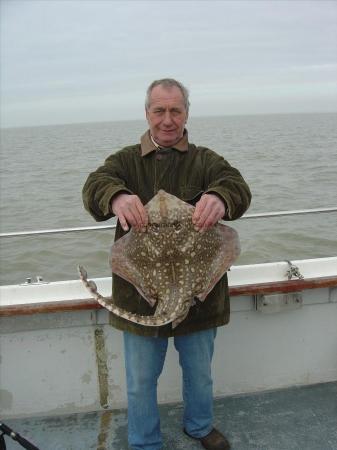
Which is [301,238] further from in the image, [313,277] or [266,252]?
[313,277]

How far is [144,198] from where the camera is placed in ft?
8.63

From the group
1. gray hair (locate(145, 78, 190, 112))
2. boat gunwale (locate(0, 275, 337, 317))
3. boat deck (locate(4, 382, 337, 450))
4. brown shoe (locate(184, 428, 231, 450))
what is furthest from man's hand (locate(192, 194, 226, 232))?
boat deck (locate(4, 382, 337, 450))

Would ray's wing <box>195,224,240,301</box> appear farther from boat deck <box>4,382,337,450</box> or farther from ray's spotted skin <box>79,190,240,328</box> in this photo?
boat deck <box>4,382,337,450</box>

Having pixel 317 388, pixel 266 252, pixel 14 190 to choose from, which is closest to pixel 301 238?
pixel 266 252

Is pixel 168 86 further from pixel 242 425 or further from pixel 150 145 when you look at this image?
pixel 242 425

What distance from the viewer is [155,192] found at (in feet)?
8.61

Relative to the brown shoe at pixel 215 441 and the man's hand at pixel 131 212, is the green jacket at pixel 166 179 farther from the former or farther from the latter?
the brown shoe at pixel 215 441

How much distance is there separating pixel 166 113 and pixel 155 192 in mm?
439

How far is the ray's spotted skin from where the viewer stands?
2.28 m

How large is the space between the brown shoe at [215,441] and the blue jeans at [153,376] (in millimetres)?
239

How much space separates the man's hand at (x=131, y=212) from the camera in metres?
2.23

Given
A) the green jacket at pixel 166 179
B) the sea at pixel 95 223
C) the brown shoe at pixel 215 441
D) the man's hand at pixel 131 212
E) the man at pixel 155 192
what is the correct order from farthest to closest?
the sea at pixel 95 223, the brown shoe at pixel 215 441, the green jacket at pixel 166 179, the man at pixel 155 192, the man's hand at pixel 131 212

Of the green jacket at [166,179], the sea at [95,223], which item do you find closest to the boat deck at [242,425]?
the green jacket at [166,179]

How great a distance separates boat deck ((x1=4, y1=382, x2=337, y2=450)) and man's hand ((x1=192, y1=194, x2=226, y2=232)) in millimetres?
1772
